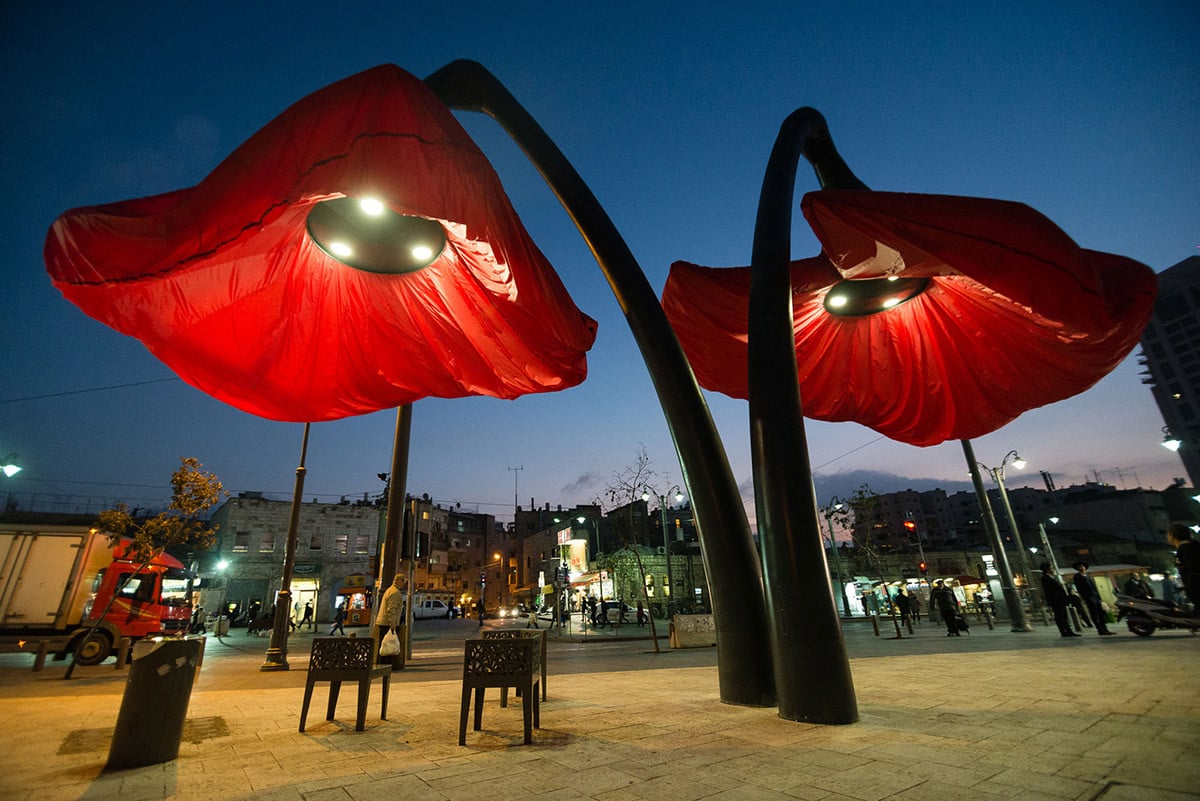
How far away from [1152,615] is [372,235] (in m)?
17.2

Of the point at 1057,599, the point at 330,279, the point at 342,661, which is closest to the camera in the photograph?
the point at 342,661

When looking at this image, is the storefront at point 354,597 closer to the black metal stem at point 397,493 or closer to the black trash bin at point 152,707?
the black metal stem at point 397,493

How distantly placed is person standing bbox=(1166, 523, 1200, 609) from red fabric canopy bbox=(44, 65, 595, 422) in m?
9.35

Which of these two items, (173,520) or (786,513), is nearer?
(786,513)

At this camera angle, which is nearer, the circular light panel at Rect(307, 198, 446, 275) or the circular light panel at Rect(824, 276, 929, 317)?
the circular light panel at Rect(307, 198, 446, 275)

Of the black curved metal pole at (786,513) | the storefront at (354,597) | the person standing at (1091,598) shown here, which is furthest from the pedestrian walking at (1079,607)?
the storefront at (354,597)

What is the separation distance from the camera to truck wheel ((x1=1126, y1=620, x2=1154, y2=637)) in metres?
11.8

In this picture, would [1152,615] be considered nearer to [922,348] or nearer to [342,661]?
[922,348]

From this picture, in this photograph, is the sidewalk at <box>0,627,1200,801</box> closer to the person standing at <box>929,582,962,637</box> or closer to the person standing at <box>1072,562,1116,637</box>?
the person standing at <box>1072,562,1116,637</box>

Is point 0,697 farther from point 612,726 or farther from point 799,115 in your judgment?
point 799,115

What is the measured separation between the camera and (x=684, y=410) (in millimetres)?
5750

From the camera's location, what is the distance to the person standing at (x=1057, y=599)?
12836 millimetres

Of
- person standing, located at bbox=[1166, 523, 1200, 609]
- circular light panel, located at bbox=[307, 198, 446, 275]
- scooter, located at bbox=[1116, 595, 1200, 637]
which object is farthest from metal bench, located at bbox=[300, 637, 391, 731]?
scooter, located at bbox=[1116, 595, 1200, 637]

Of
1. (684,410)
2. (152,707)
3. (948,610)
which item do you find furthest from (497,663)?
(948,610)
